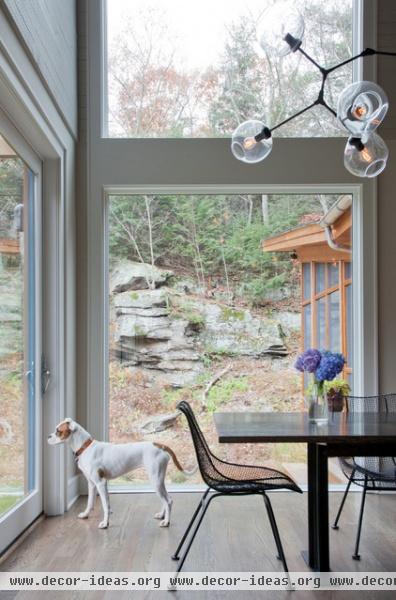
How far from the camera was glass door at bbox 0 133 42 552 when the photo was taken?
314cm

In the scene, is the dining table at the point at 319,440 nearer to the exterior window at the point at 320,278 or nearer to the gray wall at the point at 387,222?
the gray wall at the point at 387,222

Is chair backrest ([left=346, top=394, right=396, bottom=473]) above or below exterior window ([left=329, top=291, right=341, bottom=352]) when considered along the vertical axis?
below

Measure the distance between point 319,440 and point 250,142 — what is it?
140 centimetres

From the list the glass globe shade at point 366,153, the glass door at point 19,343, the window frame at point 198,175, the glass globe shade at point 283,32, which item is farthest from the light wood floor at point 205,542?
the glass globe shade at point 283,32

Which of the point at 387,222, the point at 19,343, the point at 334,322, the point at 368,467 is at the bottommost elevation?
the point at 368,467

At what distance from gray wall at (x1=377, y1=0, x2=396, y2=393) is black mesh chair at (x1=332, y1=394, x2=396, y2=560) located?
18.9 inches

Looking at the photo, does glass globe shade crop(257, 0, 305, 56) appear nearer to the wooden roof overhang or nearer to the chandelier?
the chandelier

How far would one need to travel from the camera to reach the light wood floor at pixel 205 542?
9.50 ft

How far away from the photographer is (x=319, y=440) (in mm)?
2662

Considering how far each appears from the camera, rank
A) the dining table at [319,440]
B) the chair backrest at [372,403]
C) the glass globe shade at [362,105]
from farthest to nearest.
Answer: the chair backrest at [372,403], the dining table at [319,440], the glass globe shade at [362,105]

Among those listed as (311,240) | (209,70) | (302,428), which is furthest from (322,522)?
(209,70)

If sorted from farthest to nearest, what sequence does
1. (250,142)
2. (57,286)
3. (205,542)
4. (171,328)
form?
(171,328) < (57,286) < (205,542) < (250,142)

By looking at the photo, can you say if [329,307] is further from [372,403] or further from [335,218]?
[372,403]

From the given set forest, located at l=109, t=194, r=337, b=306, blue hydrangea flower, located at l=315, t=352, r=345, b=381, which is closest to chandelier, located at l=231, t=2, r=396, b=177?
blue hydrangea flower, located at l=315, t=352, r=345, b=381
